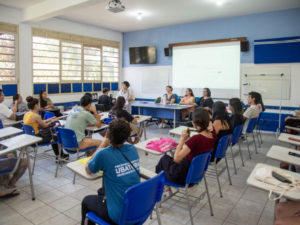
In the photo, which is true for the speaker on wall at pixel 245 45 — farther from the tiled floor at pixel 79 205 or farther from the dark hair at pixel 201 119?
the dark hair at pixel 201 119

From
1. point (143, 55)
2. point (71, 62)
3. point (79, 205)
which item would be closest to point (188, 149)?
point (79, 205)

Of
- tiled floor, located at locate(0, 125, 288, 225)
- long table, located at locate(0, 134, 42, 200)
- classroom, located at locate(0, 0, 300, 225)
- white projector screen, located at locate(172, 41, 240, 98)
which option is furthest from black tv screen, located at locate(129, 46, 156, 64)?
long table, located at locate(0, 134, 42, 200)

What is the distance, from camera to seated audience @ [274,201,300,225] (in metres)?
1.66

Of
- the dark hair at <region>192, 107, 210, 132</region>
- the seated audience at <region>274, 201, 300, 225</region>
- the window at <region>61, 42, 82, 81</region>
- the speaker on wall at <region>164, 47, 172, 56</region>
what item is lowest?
the seated audience at <region>274, 201, 300, 225</region>

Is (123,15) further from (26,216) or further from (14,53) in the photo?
(26,216)

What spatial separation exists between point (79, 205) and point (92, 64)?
6221 mm

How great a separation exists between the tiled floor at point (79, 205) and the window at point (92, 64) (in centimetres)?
501

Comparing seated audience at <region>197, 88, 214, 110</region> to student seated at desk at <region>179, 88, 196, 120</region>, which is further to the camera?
student seated at desk at <region>179, 88, 196, 120</region>

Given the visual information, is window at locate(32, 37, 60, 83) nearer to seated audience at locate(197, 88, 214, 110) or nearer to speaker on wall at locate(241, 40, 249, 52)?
seated audience at locate(197, 88, 214, 110)

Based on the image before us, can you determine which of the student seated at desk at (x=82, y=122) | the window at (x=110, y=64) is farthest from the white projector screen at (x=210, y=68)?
the student seated at desk at (x=82, y=122)

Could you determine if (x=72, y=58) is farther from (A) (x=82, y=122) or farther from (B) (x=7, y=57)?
(A) (x=82, y=122)

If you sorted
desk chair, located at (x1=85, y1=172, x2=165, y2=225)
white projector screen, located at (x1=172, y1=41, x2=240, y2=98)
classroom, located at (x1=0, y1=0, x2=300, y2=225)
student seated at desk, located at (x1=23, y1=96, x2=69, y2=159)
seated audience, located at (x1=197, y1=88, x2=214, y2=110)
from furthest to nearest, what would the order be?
white projector screen, located at (x1=172, y1=41, x2=240, y2=98), seated audience, located at (x1=197, y1=88, x2=214, y2=110), student seated at desk, located at (x1=23, y1=96, x2=69, y2=159), classroom, located at (x1=0, y1=0, x2=300, y2=225), desk chair, located at (x1=85, y1=172, x2=165, y2=225)

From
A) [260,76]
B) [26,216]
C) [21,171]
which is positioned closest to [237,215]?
[26,216]

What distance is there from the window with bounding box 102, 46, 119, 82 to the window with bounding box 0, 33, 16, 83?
3108 mm
